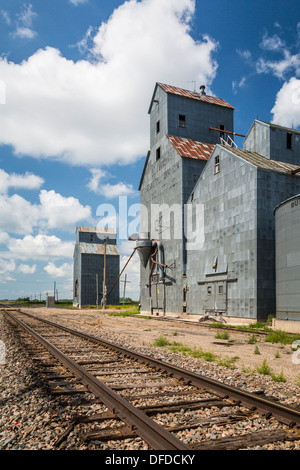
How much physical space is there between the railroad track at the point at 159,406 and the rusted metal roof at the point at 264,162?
1870 cm

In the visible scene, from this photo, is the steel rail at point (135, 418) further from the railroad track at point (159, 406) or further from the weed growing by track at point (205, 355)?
the weed growing by track at point (205, 355)

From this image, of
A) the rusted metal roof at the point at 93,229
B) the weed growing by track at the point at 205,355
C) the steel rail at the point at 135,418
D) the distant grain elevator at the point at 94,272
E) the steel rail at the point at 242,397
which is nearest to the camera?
the steel rail at the point at 135,418

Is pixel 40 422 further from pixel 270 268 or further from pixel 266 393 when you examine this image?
pixel 270 268

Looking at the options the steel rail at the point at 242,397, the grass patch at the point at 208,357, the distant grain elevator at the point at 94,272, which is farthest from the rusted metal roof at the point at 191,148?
the distant grain elevator at the point at 94,272

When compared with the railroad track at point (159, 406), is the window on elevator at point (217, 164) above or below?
above

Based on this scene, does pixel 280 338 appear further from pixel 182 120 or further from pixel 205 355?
pixel 182 120

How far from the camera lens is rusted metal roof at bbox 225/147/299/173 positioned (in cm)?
2509

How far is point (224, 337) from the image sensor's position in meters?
16.3

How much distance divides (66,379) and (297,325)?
539 inches

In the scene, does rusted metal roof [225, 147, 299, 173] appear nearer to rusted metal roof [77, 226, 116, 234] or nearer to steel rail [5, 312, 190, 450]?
steel rail [5, 312, 190, 450]

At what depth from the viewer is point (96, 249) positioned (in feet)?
228

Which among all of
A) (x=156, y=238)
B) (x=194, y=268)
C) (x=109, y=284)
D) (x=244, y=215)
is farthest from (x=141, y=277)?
(x=109, y=284)

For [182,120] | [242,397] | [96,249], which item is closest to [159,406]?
[242,397]

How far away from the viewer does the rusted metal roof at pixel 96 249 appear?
68438 millimetres
